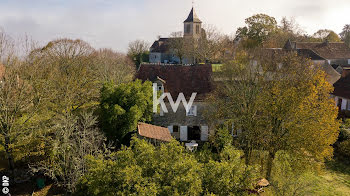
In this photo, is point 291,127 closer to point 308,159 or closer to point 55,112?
point 308,159

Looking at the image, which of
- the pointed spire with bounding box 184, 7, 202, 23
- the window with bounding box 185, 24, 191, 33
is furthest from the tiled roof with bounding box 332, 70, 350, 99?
the window with bounding box 185, 24, 191, 33

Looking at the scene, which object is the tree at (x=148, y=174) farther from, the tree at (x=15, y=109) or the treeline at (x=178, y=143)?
the tree at (x=15, y=109)

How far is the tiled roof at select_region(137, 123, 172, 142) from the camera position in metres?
20.7

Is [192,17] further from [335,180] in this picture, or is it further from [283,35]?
[335,180]

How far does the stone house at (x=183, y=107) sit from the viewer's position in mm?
27156

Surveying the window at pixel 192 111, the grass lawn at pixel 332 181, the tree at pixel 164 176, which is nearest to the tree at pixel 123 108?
the window at pixel 192 111

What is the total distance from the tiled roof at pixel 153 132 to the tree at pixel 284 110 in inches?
193

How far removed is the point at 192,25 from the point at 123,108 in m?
51.7

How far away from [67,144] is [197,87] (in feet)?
47.9

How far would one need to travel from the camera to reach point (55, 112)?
2456cm

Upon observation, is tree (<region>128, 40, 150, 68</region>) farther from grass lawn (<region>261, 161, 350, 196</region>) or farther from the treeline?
grass lawn (<region>261, 161, 350, 196</region>)

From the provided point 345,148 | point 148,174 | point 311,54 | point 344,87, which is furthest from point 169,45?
point 148,174

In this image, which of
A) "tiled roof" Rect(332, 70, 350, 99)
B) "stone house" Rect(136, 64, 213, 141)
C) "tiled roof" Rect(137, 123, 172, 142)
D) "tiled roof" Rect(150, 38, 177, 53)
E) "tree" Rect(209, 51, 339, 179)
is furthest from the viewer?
"tiled roof" Rect(150, 38, 177, 53)

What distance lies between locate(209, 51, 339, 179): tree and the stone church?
4414cm
